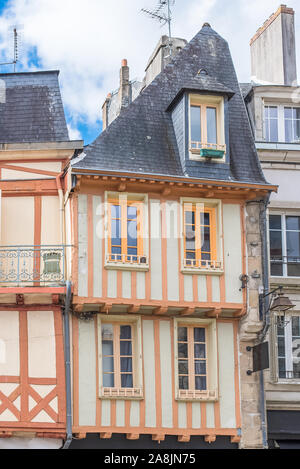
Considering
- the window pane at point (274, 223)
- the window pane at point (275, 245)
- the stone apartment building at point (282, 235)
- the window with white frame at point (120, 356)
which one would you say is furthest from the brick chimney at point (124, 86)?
the window with white frame at point (120, 356)

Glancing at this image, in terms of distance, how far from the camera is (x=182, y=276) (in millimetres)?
17625

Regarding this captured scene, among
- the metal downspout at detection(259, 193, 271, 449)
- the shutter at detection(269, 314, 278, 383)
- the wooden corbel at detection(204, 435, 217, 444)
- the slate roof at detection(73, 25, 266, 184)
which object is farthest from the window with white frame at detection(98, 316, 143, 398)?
the shutter at detection(269, 314, 278, 383)

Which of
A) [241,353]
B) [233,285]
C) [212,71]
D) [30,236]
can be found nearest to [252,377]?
[241,353]

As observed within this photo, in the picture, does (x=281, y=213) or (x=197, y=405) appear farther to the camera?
(x=281, y=213)

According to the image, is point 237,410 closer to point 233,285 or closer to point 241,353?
point 241,353

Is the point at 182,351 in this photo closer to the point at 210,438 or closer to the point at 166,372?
the point at 166,372

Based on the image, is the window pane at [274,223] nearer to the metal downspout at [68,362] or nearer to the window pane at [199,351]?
the window pane at [199,351]

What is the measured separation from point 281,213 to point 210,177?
2337 mm

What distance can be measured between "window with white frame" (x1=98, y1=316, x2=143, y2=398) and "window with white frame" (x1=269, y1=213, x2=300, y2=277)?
3.39m

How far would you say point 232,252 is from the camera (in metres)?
18.0

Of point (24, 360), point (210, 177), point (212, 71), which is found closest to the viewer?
point (24, 360)

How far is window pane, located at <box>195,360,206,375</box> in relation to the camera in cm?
1775

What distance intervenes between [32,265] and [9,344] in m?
1.53

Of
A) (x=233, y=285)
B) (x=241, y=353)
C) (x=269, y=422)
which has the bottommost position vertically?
(x=269, y=422)
